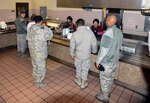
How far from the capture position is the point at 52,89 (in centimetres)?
315

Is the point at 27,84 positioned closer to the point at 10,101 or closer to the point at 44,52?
the point at 10,101

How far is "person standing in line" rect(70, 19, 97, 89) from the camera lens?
279 centimetres

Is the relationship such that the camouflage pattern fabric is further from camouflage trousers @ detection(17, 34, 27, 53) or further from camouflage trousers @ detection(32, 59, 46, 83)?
camouflage trousers @ detection(17, 34, 27, 53)

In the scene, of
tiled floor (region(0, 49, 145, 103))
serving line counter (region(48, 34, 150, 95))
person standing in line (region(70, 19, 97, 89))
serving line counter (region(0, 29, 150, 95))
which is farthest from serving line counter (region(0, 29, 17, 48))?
serving line counter (region(48, 34, 150, 95))

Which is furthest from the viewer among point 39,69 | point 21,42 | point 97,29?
point 21,42

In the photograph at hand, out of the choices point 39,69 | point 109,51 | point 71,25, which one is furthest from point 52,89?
point 71,25

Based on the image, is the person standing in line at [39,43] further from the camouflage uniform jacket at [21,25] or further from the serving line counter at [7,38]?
the serving line counter at [7,38]

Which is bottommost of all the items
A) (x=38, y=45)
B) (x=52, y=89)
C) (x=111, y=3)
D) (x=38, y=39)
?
(x=52, y=89)

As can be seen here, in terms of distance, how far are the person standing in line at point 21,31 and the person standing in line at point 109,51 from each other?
311 cm

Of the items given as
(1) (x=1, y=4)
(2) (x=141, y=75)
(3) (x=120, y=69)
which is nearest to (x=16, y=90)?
(3) (x=120, y=69)

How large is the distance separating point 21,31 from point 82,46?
2712 mm

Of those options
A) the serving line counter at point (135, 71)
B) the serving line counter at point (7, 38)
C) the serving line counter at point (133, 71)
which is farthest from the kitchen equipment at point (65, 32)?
the serving line counter at point (7, 38)

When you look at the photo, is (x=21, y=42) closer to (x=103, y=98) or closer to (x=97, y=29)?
(x=97, y=29)

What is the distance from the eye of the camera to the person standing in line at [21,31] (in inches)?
181
